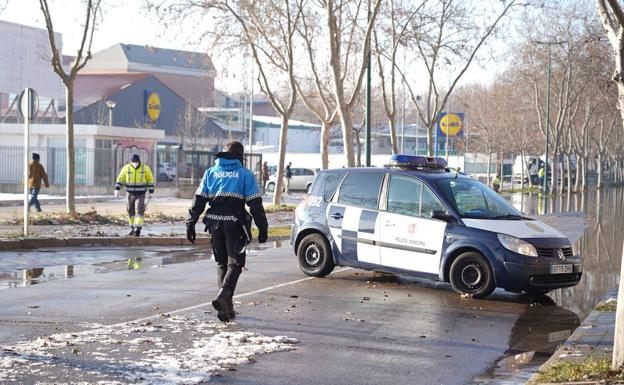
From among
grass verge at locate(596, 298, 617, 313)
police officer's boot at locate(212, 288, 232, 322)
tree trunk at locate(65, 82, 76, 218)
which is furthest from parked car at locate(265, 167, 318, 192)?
police officer's boot at locate(212, 288, 232, 322)

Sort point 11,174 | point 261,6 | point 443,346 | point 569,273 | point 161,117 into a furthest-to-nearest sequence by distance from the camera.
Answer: point 161,117 < point 11,174 < point 261,6 < point 569,273 < point 443,346

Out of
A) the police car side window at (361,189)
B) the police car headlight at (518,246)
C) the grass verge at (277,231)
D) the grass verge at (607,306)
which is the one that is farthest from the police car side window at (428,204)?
the grass verge at (277,231)

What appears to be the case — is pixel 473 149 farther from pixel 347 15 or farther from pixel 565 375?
pixel 565 375

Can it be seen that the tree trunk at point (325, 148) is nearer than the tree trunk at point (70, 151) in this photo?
No

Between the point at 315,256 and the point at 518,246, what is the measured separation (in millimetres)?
3181

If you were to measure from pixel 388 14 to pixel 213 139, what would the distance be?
44.0 m

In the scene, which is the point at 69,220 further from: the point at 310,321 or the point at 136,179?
the point at 310,321

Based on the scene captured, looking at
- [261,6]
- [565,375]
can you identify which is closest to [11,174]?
[261,6]

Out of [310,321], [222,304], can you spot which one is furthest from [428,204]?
[222,304]

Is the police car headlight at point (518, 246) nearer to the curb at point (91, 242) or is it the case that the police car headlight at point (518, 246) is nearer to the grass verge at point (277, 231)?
the curb at point (91, 242)

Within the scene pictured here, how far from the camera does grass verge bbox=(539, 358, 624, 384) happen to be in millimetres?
6927

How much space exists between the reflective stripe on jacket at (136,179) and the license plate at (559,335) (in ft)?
37.0

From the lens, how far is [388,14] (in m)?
39.2

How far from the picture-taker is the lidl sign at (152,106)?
247 feet
